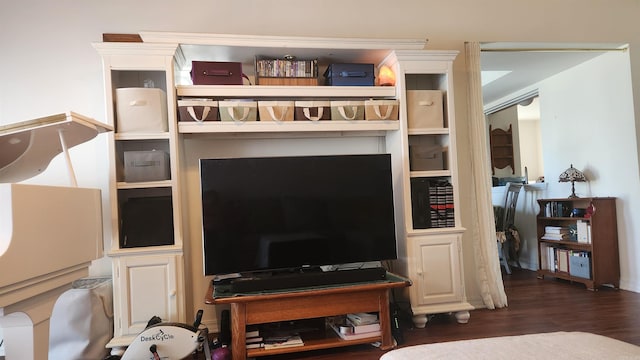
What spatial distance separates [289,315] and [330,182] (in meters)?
0.87

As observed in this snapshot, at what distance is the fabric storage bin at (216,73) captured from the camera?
2.56 m

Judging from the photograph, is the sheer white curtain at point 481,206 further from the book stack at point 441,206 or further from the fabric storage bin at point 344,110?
the fabric storage bin at point 344,110

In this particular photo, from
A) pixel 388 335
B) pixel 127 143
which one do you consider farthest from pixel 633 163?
pixel 127 143

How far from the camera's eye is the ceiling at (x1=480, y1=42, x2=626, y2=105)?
3.39 m

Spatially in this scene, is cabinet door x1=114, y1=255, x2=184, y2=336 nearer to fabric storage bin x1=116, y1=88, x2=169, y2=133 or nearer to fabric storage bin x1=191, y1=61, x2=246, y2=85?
fabric storage bin x1=116, y1=88, x2=169, y2=133

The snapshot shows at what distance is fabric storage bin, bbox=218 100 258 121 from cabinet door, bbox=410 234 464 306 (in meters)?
1.45

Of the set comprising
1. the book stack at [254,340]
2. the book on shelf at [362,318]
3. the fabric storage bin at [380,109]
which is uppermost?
the fabric storage bin at [380,109]

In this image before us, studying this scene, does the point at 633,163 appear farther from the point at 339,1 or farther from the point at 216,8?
the point at 216,8

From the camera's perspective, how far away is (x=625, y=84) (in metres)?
3.50

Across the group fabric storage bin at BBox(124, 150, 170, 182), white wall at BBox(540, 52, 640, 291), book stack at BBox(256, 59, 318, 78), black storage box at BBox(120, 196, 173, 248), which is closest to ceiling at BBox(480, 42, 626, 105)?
white wall at BBox(540, 52, 640, 291)

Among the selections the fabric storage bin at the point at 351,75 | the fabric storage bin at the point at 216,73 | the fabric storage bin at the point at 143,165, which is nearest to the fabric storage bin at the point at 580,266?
the fabric storage bin at the point at 351,75

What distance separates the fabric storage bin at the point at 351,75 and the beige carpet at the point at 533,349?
201 centimetres

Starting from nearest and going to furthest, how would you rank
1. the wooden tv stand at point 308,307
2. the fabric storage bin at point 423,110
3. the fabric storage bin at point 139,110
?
the wooden tv stand at point 308,307
the fabric storage bin at point 139,110
the fabric storage bin at point 423,110

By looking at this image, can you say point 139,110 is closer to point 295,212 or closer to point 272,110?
point 272,110
